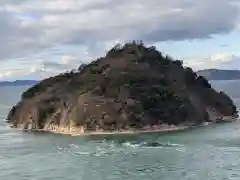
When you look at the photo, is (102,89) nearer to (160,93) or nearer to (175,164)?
(160,93)

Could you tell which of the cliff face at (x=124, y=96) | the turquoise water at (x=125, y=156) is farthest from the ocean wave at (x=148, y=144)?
the cliff face at (x=124, y=96)

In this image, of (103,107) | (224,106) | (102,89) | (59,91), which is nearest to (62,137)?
(103,107)

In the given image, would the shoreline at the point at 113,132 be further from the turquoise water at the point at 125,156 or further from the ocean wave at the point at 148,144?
the ocean wave at the point at 148,144

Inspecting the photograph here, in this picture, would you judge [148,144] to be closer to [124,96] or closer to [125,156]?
[125,156]

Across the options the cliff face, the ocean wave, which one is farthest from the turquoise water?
the cliff face

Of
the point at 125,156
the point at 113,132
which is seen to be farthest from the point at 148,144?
the point at 113,132

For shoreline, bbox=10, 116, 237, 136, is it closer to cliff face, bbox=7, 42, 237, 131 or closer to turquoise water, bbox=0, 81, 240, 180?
cliff face, bbox=7, 42, 237, 131
